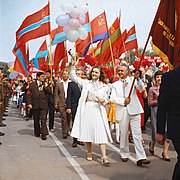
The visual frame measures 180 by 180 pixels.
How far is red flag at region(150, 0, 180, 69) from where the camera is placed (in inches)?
188

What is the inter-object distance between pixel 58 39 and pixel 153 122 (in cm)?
828

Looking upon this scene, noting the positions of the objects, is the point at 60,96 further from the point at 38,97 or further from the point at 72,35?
the point at 72,35

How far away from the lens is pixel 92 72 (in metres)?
6.30

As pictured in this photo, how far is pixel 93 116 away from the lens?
627 centimetres

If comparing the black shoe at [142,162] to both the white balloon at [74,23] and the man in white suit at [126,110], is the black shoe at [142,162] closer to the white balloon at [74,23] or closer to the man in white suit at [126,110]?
the man in white suit at [126,110]

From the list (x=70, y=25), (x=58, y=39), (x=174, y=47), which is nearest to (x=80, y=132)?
(x=174, y=47)

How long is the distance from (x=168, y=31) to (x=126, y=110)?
67.3 inches

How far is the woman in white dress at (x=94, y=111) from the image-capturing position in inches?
244

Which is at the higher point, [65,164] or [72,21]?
[72,21]

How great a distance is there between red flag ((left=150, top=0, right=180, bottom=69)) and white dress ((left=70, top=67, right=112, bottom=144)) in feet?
4.94

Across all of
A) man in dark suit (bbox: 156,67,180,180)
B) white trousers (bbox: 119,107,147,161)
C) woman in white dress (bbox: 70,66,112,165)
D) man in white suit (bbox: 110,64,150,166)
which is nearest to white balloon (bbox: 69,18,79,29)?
woman in white dress (bbox: 70,66,112,165)

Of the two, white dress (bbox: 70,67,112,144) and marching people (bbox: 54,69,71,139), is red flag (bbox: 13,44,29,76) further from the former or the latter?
white dress (bbox: 70,67,112,144)

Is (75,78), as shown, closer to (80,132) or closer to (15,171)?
(80,132)

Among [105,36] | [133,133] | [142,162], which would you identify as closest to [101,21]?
[105,36]
